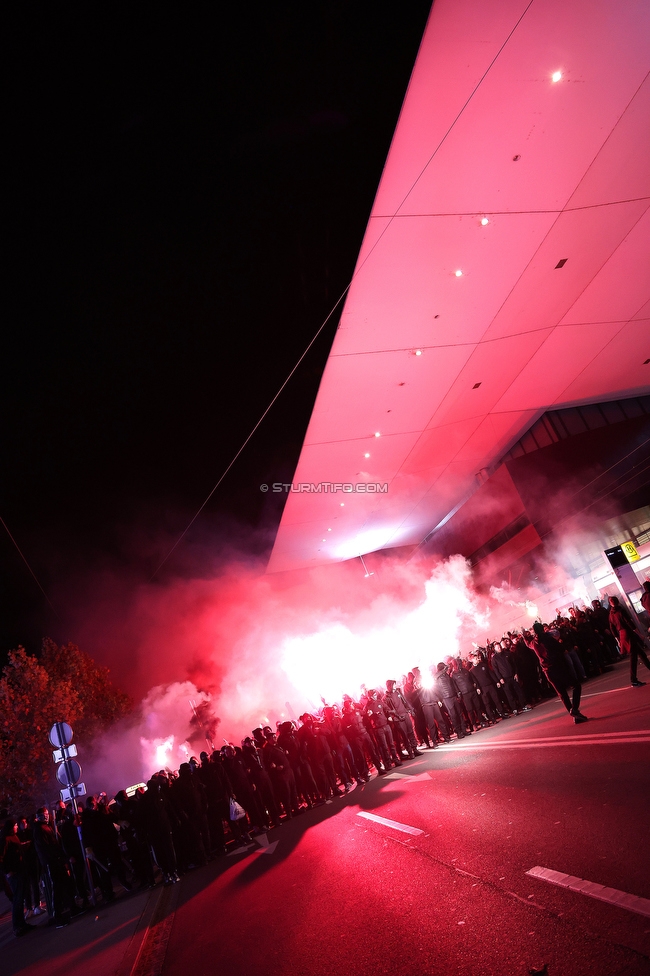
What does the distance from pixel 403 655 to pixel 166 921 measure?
75.6ft

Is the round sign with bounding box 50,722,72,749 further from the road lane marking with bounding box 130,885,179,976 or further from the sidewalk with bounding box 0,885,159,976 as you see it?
the road lane marking with bounding box 130,885,179,976

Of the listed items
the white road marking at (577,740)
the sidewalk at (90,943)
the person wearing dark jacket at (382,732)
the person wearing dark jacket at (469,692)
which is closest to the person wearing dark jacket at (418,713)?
the person wearing dark jacket at (469,692)

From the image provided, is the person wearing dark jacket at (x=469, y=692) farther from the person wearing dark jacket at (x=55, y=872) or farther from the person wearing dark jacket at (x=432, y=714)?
the person wearing dark jacket at (x=55, y=872)

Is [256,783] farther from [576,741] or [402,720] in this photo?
[576,741]

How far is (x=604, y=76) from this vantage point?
8.21 metres

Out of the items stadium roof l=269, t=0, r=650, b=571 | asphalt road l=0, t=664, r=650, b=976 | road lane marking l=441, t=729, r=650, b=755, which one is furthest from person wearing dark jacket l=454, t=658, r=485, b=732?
stadium roof l=269, t=0, r=650, b=571

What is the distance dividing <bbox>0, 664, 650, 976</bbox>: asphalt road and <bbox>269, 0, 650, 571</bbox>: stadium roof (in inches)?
317

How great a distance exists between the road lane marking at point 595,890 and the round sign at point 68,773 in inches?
392

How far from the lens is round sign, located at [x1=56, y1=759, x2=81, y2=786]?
1079cm

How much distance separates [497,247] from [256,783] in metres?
11.3

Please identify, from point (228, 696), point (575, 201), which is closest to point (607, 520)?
point (575, 201)

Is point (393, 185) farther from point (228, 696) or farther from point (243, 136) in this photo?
point (228, 696)

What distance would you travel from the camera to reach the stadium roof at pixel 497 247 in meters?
7.46

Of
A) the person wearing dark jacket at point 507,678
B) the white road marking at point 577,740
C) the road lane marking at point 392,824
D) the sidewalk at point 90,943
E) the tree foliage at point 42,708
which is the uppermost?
the tree foliage at point 42,708
